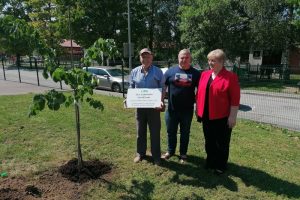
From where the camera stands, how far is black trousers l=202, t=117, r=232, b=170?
4473 mm

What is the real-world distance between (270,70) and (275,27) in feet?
15.2

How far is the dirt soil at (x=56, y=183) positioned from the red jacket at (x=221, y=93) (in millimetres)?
1855

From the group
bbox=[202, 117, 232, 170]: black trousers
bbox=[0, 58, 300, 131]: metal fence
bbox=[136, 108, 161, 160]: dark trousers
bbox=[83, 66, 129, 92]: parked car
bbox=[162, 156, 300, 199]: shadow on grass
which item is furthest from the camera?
bbox=[83, 66, 129, 92]: parked car

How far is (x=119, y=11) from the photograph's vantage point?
2892 cm

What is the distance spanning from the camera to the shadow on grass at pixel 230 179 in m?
4.34

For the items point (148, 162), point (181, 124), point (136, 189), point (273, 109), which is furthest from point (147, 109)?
point (273, 109)

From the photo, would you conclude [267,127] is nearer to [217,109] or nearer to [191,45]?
[217,109]

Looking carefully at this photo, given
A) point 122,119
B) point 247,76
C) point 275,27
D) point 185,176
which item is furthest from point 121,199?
point 275,27

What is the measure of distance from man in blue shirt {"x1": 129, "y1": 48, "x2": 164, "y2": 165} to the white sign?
93mm

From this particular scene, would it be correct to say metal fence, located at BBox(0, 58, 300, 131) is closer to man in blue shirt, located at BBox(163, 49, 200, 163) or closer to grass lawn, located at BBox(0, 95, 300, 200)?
grass lawn, located at BBox(0, 95, 300, 200)

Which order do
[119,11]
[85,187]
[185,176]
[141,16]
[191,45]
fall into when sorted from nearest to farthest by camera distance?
[85,187]
[185,176]
[191,45]
[119,11]
[141,16]

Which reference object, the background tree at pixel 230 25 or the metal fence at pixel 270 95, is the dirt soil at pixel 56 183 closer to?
the metal fence at pixel 270 95

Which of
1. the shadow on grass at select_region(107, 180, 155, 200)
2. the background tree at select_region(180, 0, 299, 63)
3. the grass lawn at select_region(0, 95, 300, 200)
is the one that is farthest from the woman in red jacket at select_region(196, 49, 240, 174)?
the background tree at select_region(180, 0, 299, 63)

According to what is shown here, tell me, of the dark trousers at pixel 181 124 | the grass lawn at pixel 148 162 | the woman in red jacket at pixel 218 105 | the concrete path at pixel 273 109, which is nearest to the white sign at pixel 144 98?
the dark trousers at pixel 181 124
